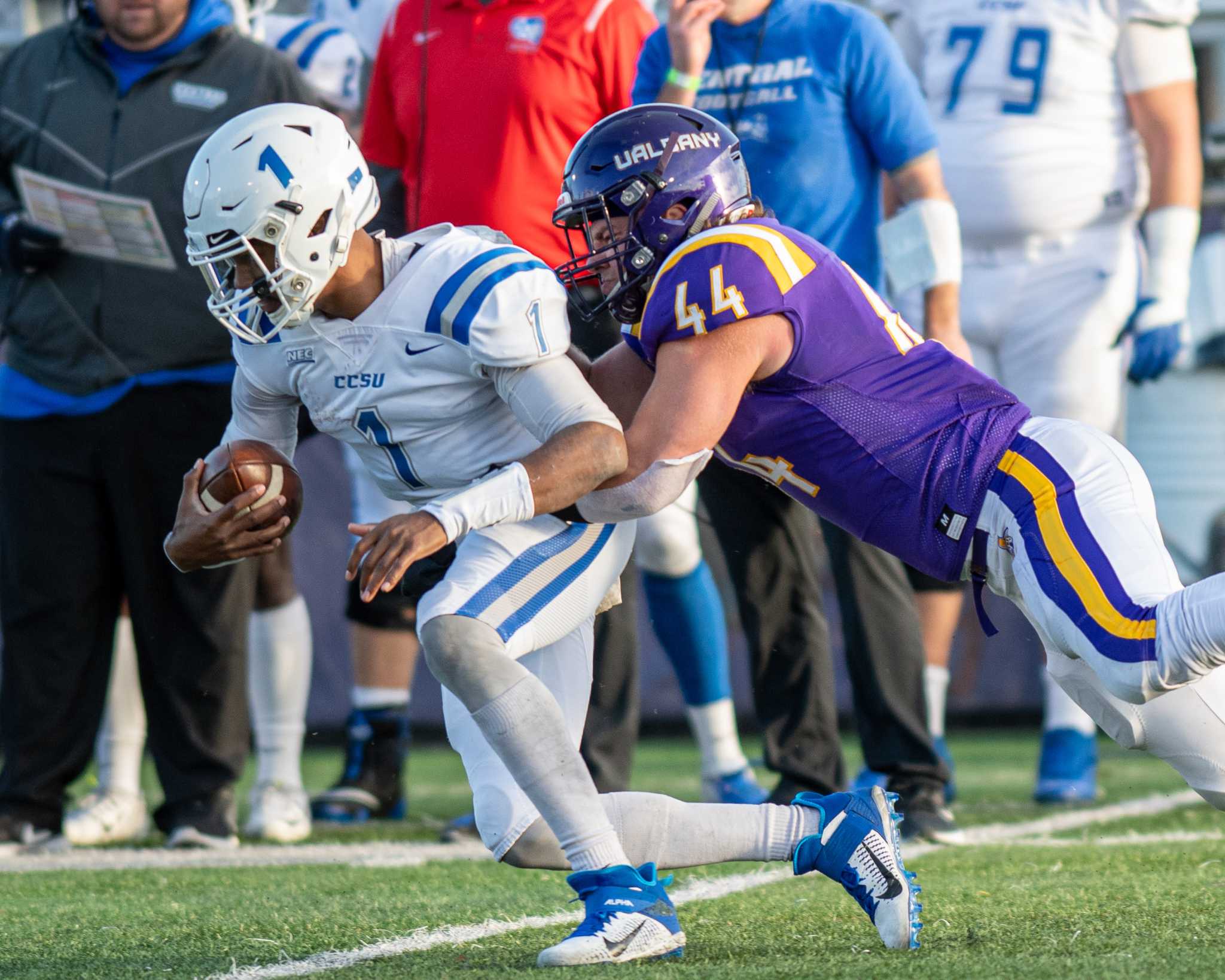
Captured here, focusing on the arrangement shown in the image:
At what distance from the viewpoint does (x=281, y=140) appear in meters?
2.84

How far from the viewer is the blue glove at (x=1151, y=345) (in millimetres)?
4375

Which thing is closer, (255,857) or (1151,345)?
(255,857)

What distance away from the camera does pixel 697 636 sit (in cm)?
442

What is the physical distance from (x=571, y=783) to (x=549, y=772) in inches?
1.5

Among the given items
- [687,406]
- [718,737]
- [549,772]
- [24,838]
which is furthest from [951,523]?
[24,838]

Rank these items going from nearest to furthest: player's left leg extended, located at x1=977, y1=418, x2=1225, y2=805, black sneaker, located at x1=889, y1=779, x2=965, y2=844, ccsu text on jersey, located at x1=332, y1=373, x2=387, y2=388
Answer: player's left leg extended, located at x1=977, y1=418, x2=1225, y2=805, ccsu text on jersey, located at x1=332, y1=373, x2=387, y2=388, black sneaker, located at x1=889, y1=779, x2=965, y2=844

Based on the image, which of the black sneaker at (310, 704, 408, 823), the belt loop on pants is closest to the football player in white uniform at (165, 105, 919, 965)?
the belt loop on pants

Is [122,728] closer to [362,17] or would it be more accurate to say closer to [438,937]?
[438,937]

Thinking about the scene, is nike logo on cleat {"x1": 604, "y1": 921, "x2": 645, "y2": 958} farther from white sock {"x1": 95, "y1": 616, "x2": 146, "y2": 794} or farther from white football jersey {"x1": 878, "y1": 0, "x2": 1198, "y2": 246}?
white football jersey {"x1": 878, "y1": 0, "x2": 1198, "y2": 246}

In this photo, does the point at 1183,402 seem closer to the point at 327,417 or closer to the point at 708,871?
the point at 708,871

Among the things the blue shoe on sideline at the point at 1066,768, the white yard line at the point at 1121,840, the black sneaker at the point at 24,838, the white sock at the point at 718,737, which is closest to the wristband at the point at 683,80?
the white sock at the point at 718,737

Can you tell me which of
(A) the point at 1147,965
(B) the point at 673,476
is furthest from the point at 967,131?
(A) the point at 1147,965

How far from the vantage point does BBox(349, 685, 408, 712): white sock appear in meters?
4.70

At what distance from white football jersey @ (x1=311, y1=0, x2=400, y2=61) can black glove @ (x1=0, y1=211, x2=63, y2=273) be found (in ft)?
5.00
